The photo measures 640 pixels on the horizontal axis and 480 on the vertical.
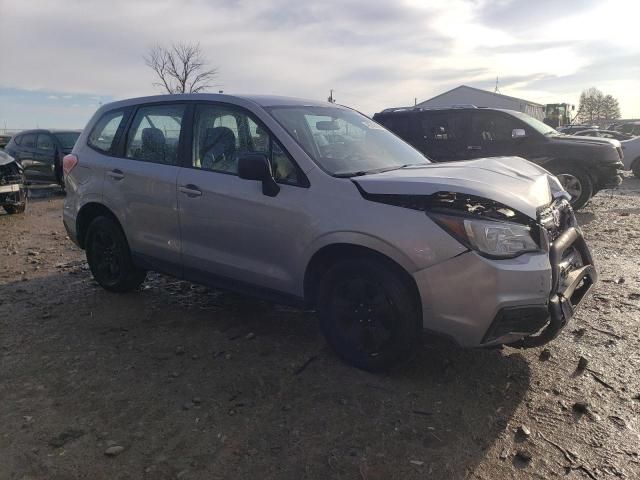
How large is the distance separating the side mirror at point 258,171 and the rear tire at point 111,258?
6.13 feet

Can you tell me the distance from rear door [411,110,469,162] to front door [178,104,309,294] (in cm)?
605

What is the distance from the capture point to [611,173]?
941 centimetres

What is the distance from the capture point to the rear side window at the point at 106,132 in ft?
16.2

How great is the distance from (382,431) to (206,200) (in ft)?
6.93

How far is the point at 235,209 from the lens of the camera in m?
3.82

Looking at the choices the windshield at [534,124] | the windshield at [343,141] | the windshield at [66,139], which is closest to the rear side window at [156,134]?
the windshield at [343,141]

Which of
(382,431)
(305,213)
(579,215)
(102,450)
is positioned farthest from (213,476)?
(579,215)

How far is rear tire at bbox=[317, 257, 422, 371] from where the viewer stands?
10.3 ft

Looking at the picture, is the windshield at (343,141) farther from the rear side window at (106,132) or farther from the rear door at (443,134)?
the rear door at (443,134)

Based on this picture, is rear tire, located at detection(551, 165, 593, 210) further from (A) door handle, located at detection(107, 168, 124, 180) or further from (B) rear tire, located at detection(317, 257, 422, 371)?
(A) door handle, located at detection(107, 168, 124, 180)

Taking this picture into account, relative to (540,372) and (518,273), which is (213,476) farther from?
(540,372)

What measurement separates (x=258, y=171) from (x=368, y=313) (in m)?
1.17

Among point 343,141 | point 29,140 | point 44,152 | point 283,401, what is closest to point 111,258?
point 343,141

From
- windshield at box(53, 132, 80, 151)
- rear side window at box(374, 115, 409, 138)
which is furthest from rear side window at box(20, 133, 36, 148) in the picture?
rear side window at box(374, 115, 409, 138)
